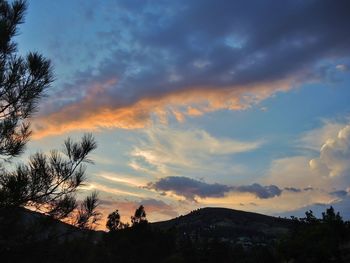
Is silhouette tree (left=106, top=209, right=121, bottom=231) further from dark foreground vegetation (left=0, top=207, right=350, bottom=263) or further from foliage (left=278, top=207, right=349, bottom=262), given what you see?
foliage (left=278, top=207, right=349, bottom=262)

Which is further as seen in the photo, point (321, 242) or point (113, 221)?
point (113, 221)

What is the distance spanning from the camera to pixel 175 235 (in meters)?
65.6

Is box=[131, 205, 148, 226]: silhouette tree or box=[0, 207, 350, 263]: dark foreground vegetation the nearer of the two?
box=[0, 207, 350, 263]: dark foreground vegetation

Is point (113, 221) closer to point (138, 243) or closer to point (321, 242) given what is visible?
point (138, 243)

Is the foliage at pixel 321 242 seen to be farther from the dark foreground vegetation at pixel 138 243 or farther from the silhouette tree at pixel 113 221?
the silhouette tree at pixel 113 221

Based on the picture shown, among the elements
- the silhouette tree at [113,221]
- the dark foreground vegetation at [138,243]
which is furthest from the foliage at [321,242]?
the silhouette tree at [113,221]

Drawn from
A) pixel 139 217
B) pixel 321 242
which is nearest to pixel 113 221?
pixel 139 217

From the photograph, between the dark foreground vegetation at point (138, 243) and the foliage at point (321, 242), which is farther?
the foliage at point (321, 242)

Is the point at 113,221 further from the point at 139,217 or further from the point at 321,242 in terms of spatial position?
the point at 321,242

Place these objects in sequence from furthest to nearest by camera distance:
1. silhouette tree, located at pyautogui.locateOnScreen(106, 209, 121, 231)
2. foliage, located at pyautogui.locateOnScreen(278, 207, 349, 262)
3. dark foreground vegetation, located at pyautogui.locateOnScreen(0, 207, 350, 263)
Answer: silhouette tree, located at pyautogui.locateOnScreen(106, 209, 121, 231) → foliage, located at pyautogui.locateOnScreen(278, 207, 349, 262) → dark foreground vegetation, located at pyautogui.locateOnScreen(0, 207, 350, 263)

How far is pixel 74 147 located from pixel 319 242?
1239 inches

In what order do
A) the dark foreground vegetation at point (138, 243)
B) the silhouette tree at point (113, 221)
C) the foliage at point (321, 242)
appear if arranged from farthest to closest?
the silhouette tree at point (113, 221), the foliage at point (321, 242), the dark foreground vegetation at point (138, 243)

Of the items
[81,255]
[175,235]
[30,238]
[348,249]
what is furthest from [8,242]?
[175,235]

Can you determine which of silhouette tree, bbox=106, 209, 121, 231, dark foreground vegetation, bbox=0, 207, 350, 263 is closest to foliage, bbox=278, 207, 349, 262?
dark foreground vegetation, bbox=0, 207, 350, 263
